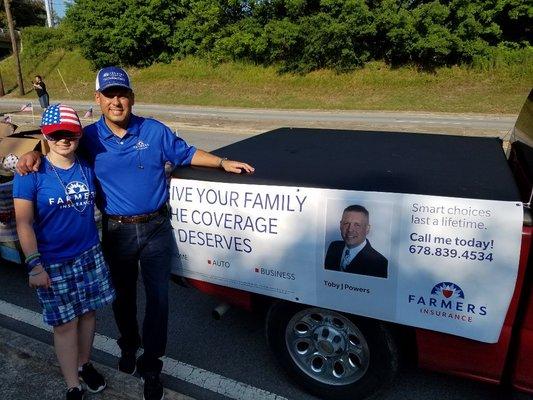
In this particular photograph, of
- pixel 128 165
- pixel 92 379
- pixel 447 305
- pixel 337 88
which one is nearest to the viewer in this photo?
pixel 447 305

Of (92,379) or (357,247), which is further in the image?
(92,379)

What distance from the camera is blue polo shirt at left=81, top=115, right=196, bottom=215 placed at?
2582mm

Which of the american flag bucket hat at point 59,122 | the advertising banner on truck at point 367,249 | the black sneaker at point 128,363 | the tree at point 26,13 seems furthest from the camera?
the tree at point 26,13

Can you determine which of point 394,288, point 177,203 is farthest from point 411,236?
point 177,203

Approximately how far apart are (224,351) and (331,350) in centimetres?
97

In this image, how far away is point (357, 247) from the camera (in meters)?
2.27

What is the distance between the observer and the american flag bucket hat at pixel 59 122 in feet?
7.69

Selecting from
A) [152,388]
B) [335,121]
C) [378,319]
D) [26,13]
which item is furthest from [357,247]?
[26,13]

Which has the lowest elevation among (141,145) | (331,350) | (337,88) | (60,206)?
(331,350)

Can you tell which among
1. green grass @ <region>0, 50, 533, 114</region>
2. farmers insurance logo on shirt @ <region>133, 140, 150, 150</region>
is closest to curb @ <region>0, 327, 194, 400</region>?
farmers insurance logo on shirt @ <region>133, 140, 150, 150</region>

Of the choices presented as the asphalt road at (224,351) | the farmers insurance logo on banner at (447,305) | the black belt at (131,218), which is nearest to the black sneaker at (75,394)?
the asphalt road at (224,351)

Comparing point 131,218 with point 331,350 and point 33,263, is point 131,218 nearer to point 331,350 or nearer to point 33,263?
point 33,263

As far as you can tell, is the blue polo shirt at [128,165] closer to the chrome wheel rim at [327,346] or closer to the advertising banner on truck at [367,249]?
the advertising banner on truck at [367,249]

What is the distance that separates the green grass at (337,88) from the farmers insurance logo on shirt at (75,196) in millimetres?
19347
